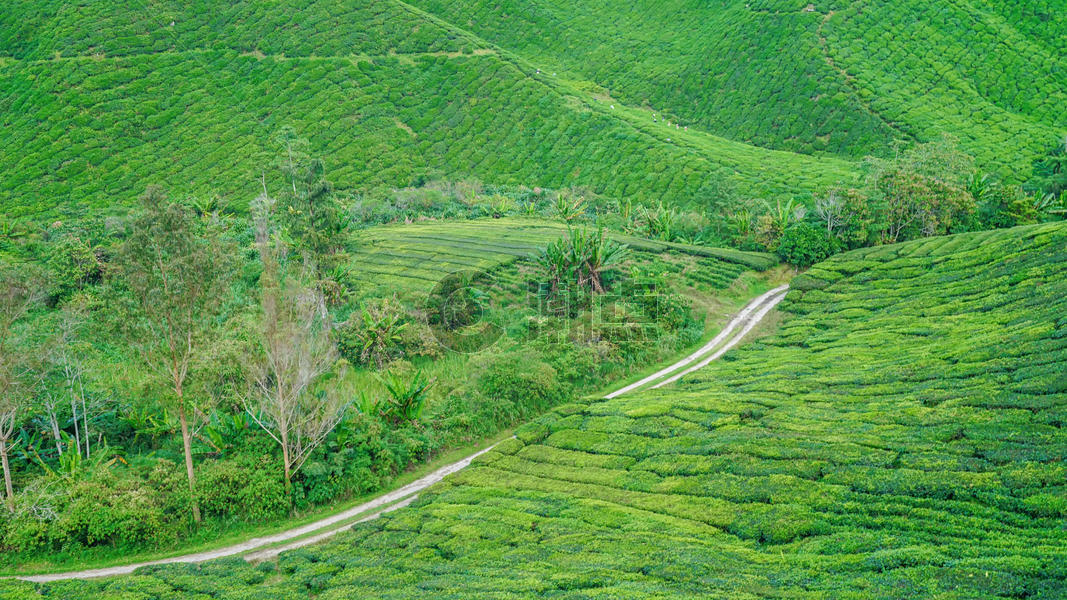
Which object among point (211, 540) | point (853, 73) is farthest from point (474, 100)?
point (211, 540)

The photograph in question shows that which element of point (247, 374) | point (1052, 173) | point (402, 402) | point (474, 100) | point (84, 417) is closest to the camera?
point (247, 374)

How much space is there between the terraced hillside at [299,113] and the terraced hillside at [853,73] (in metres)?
7.53

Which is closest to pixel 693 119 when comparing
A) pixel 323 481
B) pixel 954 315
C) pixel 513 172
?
pixel 513 172

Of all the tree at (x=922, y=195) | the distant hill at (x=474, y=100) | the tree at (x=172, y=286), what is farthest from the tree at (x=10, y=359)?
the tree at (x=922, y=195)

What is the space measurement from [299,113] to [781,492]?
179 ft

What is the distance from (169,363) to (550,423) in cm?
1278

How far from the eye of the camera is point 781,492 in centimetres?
1931

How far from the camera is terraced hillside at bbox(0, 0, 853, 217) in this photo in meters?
54.9

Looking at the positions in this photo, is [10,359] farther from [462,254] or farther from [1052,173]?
[1052,173]

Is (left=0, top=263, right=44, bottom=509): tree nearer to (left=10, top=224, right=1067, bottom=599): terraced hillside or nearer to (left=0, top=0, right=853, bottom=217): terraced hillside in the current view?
(left=10, top=224, right=1067, bottom=599): terraced hillside

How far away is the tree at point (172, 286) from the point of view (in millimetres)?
21078

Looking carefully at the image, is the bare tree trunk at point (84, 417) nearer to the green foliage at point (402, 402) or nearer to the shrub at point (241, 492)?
the shrub at point (241, 492)

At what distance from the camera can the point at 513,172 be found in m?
60.2

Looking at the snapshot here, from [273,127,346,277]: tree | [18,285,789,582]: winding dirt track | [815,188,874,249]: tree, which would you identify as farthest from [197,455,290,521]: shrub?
[815,188,874,249]: tree
